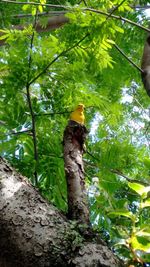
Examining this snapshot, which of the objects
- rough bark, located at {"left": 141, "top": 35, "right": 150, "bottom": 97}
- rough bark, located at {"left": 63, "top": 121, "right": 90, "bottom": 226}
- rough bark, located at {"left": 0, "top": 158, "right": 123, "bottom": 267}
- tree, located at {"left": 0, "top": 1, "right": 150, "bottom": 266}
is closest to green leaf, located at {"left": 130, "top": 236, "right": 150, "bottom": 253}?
rough bark, located at {"left": 0, "top": 158, "right": 123, "bottom": 267}

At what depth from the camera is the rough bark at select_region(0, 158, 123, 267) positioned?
880 mm

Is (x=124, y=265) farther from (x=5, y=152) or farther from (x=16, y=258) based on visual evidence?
(x=5, y=152)

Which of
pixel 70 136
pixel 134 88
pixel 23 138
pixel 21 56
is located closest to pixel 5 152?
pixel 23 138

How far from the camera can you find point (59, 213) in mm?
1030

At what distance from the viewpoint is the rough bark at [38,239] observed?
0.88 metres

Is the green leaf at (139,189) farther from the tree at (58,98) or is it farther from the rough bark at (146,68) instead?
the rough bark at (146,68)

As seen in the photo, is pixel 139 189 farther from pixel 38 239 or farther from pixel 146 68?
pixel 146 68

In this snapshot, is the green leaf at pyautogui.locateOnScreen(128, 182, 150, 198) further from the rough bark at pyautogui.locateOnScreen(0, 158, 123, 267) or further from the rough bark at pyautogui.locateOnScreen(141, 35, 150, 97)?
the rough bark at pyautogui.locateOnScreen(141, 35, 150, 97)

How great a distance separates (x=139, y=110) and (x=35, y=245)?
225 inches

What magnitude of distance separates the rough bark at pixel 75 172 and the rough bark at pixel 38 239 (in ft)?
0.23

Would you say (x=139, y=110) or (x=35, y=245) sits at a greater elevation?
(x=139, y=110)

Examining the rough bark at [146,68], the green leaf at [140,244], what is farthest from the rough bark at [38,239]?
the rough bark at [146,68]

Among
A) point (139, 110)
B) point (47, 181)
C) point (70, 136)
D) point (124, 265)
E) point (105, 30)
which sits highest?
point (139, 110)

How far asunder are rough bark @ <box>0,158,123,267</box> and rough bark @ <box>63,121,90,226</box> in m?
0.07
